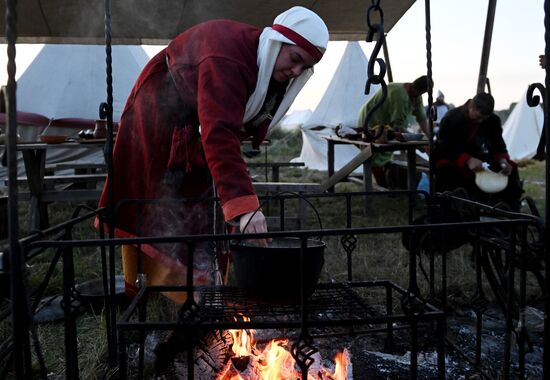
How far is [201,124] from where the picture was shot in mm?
1731

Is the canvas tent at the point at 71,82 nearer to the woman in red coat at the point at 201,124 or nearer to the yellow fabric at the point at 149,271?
the yellow fabric at the point at 149,271

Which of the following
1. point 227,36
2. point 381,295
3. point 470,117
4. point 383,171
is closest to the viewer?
point 227,36

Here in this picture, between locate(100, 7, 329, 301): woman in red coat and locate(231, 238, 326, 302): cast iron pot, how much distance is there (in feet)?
0.38

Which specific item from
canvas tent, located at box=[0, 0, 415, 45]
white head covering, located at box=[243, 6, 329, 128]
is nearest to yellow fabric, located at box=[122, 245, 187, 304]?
white head covering, located at box=[243, 6, 329, 128]

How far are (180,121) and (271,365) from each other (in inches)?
40.8

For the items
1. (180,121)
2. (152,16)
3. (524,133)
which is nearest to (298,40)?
(180,121)

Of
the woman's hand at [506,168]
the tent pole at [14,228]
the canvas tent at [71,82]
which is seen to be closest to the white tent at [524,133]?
the canvas tent at [71,82]

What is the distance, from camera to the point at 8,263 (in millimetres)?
1285

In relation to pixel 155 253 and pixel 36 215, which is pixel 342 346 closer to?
pixel 155 253

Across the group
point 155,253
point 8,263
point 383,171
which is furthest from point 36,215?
Result: point 383,171

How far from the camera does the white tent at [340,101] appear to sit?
34.6ft

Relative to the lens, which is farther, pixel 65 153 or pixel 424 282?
pixel 65 153

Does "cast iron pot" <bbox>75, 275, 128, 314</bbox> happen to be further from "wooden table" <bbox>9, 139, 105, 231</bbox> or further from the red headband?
the red headband

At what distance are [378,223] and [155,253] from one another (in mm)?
3153
